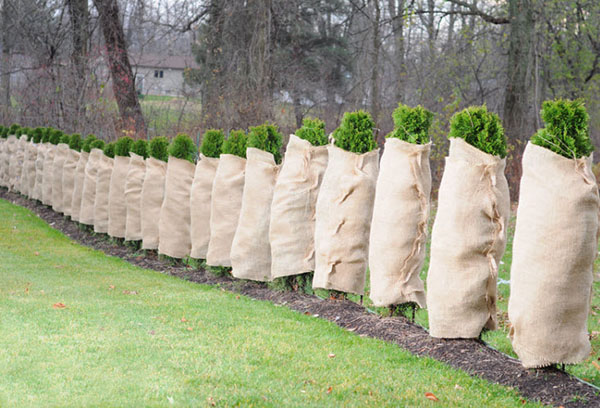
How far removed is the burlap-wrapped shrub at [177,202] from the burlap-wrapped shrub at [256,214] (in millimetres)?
1508

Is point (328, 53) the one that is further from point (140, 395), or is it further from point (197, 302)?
point (140, 395)

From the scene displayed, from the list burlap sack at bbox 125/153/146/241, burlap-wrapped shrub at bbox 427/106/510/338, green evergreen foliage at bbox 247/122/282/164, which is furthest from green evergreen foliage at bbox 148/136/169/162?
burlap-wrapped shrub at bbox 427/106/510/338

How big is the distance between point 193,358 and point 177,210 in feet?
15.0

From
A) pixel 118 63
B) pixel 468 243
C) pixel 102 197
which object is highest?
pixel 118 63

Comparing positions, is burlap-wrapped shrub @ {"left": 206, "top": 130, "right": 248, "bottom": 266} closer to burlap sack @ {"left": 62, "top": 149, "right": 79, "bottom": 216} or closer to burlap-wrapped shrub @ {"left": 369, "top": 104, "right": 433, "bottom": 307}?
burlap-wrapped shrub @ {"left": 369, "top": 104, "right": 433, "bottom": 307}

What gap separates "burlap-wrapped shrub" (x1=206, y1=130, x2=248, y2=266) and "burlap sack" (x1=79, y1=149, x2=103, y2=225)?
4050 mm

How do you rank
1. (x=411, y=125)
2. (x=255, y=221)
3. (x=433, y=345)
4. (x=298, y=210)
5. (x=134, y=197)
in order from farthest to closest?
1. (x=134, y=197)
2. (x=255, y=221)
3. (x=298, y=210)
4. (x=411, y=125)
5. (x=433, y=345)

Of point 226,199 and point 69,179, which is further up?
point 226,199

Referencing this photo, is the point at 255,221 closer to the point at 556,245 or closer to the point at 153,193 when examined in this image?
the point at 153,193

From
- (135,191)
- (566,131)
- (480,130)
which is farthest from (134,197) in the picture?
(566,131)

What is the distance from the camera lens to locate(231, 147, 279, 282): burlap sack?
324 inches

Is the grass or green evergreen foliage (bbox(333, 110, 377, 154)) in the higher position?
green evergreen foliage (bbox(333, 110, 377, 154))

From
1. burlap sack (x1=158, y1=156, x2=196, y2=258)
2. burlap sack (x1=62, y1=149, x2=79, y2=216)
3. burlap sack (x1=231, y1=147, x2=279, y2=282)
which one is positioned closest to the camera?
burlap sack (x1=231, y1=147, x2=279, y2=282)

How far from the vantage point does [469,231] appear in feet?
18.0
